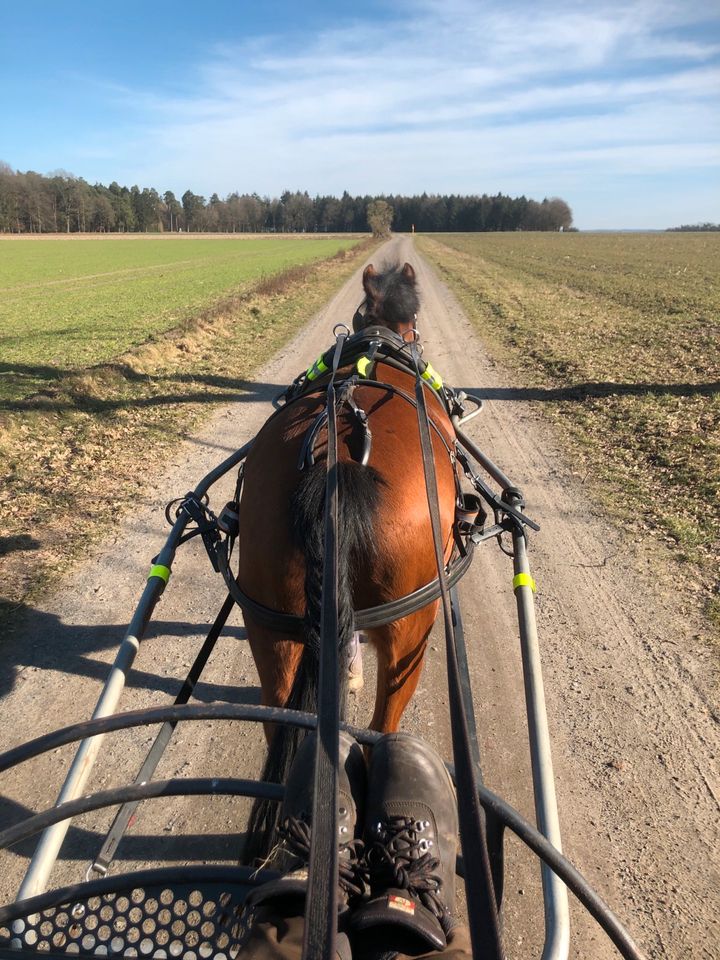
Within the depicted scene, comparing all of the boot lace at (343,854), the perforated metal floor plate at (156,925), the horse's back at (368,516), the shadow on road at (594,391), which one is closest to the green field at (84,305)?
the shadow on road at (594,391)

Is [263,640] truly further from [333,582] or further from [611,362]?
[611,362]

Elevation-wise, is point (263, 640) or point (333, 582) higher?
point (333, 582)

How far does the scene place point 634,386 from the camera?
357 inches

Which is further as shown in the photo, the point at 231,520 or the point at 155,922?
the point at 231,520

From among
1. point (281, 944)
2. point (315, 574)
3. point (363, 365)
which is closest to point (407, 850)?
point (281, 944)

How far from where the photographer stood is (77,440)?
6938 millimetres

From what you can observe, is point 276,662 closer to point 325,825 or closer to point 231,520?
point 231,520

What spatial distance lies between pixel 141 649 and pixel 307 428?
221cm

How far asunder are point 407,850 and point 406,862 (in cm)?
3

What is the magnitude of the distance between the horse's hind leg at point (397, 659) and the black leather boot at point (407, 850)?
2.25ft

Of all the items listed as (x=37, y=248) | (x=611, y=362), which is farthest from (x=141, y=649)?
(x=37, y=248)

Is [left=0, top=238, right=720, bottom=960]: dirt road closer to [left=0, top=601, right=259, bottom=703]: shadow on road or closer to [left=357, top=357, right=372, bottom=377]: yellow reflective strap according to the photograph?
[left=0, top=601, right=259, bottom=703]: shadow on road

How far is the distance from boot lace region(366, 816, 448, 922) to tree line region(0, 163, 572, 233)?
111 meters

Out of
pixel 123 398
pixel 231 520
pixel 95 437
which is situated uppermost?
pixel 231 520
